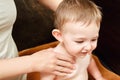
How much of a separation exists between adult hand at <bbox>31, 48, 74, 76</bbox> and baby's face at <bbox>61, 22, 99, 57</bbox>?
5 cm

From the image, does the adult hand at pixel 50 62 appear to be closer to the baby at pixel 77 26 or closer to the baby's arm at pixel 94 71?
the baby at pixel 77 26

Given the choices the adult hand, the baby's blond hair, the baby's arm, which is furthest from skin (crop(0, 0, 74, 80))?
the baby's arm

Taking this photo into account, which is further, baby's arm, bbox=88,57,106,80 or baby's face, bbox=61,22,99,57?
baby's arm, bbox=88,57,106,80

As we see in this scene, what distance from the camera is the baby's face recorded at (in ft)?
2.82

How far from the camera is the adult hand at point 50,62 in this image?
845 millimetres

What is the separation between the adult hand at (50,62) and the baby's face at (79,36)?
5 cm

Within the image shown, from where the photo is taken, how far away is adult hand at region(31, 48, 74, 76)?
2.77 ft

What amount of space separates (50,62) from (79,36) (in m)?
0.13

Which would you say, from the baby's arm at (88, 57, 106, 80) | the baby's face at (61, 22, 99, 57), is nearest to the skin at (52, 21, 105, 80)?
the baby's face at (61, 22, 99, 57)

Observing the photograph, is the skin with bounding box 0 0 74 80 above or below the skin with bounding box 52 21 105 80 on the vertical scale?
below

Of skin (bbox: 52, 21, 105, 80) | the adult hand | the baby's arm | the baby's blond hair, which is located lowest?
the baby's arm

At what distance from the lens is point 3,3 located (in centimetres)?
84

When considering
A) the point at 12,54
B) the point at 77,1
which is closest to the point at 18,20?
the point at 12,54

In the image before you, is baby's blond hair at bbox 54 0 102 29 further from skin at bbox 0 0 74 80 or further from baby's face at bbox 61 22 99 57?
skin at bbox 0 0 74 80
